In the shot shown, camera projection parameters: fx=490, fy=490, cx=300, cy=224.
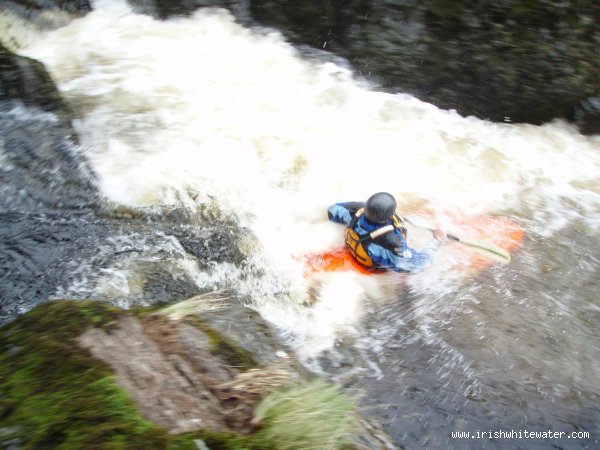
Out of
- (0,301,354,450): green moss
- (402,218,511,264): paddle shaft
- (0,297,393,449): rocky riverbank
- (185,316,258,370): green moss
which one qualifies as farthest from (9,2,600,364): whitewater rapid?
(0,301,354,450): green moss

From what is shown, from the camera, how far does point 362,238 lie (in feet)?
15.0

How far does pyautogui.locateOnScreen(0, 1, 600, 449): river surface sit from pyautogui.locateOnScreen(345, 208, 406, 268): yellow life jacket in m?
0.21

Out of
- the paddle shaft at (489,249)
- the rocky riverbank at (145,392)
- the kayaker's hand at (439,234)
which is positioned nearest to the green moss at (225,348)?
the rocky riverbank at (145,392)

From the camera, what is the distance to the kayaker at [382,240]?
14.5 ft

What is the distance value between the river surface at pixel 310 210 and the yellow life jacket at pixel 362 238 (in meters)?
0.21

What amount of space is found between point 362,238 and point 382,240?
7.6 inches

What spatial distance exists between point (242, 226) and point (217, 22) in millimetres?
4062

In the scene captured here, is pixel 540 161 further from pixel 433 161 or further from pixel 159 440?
pixel 159 440

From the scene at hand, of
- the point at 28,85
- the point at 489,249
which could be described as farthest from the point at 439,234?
the point at 28,85

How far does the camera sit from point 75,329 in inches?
99.2

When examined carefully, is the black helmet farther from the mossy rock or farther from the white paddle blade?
the mossy rock

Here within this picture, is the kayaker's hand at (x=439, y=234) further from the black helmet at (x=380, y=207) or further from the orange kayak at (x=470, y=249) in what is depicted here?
the black helmet at (x=380, y=207)

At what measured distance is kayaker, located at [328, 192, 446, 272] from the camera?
442 centimetres

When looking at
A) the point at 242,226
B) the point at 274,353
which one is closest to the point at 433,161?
the point at 242,226
